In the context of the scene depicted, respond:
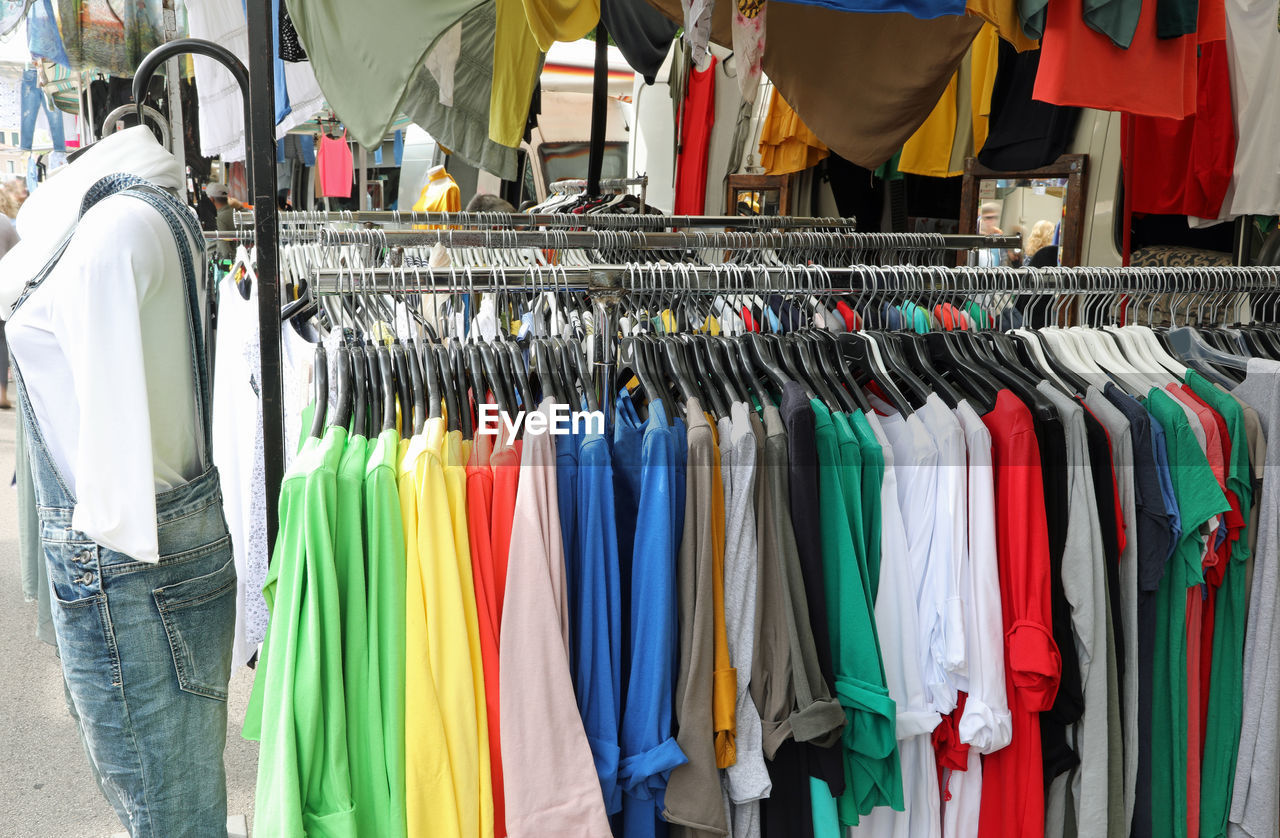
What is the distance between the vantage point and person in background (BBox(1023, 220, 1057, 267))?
3936mm

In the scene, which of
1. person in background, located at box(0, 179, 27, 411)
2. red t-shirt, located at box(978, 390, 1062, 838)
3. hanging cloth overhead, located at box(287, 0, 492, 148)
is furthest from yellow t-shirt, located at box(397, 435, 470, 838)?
person in background, located at box(0, 179, 27, 411)

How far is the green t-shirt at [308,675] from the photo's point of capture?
4.02 feet

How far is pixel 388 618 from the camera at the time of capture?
130 centimetres

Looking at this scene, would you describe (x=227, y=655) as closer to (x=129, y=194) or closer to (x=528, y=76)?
(x=129, y=194)

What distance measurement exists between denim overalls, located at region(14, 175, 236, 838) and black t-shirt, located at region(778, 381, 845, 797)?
991 millimetres

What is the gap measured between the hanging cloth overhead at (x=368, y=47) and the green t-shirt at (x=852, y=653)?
5.68 feet

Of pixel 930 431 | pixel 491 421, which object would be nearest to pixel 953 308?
pixel 930 431

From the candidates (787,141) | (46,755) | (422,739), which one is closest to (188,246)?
(422,739)

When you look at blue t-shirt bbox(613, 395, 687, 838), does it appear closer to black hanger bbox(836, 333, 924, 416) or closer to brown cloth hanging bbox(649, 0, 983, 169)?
black hanger bbox(836, 333, 924, 416)

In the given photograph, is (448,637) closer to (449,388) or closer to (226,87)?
(449,388)

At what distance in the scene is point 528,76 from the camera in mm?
3240

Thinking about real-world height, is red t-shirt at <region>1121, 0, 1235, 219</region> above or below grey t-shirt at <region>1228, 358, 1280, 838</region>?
above

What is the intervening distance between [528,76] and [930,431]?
226cm

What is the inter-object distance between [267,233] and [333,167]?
226 inches
